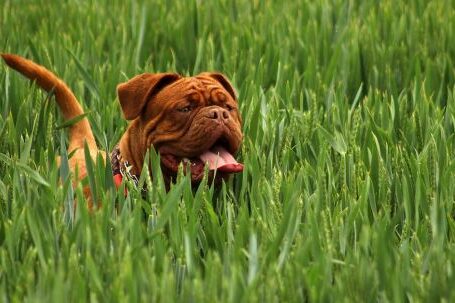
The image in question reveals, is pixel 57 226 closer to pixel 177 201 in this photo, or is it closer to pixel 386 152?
pixel 177 201

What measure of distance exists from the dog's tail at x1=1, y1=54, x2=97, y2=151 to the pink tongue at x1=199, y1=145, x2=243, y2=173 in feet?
1.99

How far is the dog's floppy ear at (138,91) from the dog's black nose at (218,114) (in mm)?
214

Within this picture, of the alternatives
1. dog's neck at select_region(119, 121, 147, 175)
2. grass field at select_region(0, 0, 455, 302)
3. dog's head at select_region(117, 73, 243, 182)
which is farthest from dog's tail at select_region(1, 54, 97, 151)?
dog's head at select_region(117, 73, 243, 182)

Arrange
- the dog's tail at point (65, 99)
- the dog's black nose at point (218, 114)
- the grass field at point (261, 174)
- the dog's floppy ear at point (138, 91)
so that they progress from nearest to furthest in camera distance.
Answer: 1. the grass field at point (261, 174)
2. the dog's black nose at point (218, 114)
3. the dog's floppy ear at point (138, 91)
4. the dog's tail at point (65, 99)

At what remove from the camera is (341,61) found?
516 centimetres

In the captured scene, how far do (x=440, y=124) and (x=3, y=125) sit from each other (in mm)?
1423

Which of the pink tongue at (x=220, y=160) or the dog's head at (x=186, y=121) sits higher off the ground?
the dog's head at (x=186, y=121)

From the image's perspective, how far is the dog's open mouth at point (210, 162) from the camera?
3.40m

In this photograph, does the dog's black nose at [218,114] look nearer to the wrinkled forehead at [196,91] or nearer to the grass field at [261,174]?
the wrinkled forehead at [196,91]

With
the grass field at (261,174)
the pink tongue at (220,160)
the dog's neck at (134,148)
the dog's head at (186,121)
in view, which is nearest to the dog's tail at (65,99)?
the grass field at (261,174)

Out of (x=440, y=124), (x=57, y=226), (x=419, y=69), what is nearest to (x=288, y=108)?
(x=440, y=124)

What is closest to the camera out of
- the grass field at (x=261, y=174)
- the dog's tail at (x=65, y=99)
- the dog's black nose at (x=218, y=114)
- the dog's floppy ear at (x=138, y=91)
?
the grass field at (x=261, y=174)

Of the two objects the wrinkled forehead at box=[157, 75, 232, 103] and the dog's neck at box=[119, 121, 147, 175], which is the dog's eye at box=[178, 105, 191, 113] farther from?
the dog's neck at box=[119, 121, 147, 175]

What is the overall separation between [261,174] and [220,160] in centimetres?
27
